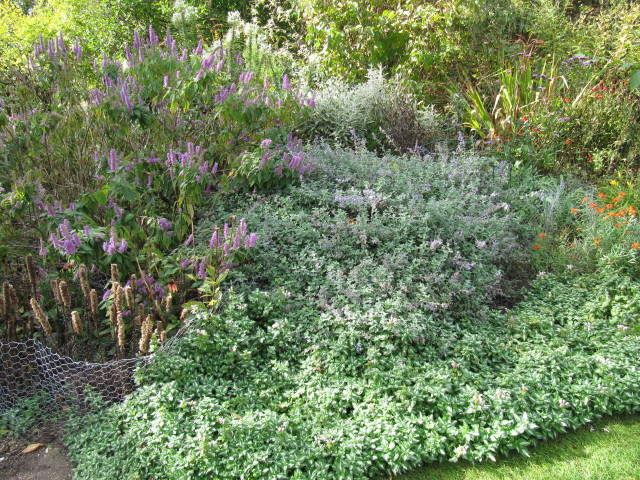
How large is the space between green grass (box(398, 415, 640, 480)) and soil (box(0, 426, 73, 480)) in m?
1.69

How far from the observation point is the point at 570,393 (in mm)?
2932

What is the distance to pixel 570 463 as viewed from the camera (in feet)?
8.77

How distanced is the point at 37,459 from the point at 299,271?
1811 millimetres

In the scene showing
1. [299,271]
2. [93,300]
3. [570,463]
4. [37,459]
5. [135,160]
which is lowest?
[570,463]

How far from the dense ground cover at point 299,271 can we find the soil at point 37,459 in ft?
0.40

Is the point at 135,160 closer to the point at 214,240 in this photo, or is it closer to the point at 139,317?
the point at 214,240

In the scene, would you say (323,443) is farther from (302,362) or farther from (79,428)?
(79,428)

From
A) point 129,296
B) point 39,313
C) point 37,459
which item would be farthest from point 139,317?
point 37,459

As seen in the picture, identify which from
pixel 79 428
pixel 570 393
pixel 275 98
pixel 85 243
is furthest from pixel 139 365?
pixel 275 98

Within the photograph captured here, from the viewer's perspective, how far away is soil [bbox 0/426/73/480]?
2592 mm

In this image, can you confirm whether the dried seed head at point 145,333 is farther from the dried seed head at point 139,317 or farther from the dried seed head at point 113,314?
the dried seed head at point 113,314

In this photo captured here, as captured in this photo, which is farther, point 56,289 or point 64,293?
point 56,289

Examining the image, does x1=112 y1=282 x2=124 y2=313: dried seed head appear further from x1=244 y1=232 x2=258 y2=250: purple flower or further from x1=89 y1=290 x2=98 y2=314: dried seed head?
x1=244 y1=232 x2=258 y2=250: purple flower

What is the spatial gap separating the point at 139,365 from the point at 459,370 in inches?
70.1
